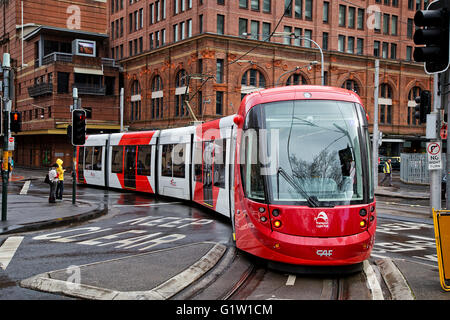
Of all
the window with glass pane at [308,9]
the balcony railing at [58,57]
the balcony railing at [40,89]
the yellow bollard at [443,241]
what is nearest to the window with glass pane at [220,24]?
the window with glass pane at [308,9]

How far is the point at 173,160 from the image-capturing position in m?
19.6

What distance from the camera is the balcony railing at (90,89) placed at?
59656mm

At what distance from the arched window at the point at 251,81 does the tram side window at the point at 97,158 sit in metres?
25.2

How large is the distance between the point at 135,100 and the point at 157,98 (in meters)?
5.28

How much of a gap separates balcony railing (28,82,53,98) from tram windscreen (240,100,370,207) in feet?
182

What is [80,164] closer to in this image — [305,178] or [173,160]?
[173,160]

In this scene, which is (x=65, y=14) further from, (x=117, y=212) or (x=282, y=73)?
(x=117, y=212)

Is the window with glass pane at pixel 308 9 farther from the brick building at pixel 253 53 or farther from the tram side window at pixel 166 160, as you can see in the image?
the tram side window at pixel 166 160

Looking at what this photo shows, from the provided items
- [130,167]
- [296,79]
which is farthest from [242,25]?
[130,167]

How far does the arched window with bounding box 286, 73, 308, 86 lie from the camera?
176 ft

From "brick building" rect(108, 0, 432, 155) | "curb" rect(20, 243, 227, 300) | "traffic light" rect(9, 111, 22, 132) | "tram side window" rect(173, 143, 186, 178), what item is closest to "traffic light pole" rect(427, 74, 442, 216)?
"tram side window" rect(173, 143, 186, 178)
